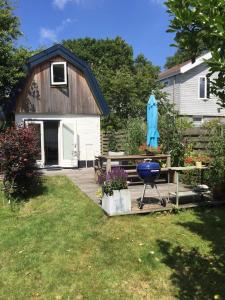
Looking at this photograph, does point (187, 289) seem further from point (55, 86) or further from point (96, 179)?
point (55, 86)

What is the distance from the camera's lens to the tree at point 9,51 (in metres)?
14.9

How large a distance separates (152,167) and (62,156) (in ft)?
30.3

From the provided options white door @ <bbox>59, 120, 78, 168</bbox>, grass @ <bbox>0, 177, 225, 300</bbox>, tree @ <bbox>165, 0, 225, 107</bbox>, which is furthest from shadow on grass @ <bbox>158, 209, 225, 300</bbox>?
white door @ <bbox>59, 120, 78, 168</bbox>

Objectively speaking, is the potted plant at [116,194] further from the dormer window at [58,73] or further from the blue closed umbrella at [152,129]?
the dormer window at [58,73]

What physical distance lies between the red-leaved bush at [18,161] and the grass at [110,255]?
51.2 inches

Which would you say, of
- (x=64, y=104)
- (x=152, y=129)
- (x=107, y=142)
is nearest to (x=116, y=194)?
(x=152, y=129)

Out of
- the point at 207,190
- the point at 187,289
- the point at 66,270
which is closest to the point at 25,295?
the point at 66,270

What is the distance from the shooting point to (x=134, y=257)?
6086mm

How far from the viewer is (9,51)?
15039mm

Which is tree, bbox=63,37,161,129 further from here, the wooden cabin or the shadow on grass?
the shadow on grass

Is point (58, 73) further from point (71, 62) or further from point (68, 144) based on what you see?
point (68, 144)

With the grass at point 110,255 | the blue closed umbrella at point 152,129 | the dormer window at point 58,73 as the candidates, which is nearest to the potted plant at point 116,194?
the grass at point 110,255

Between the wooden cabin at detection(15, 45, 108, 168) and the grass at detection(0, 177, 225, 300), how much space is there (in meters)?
8.09

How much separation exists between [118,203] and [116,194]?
0.21 meters
